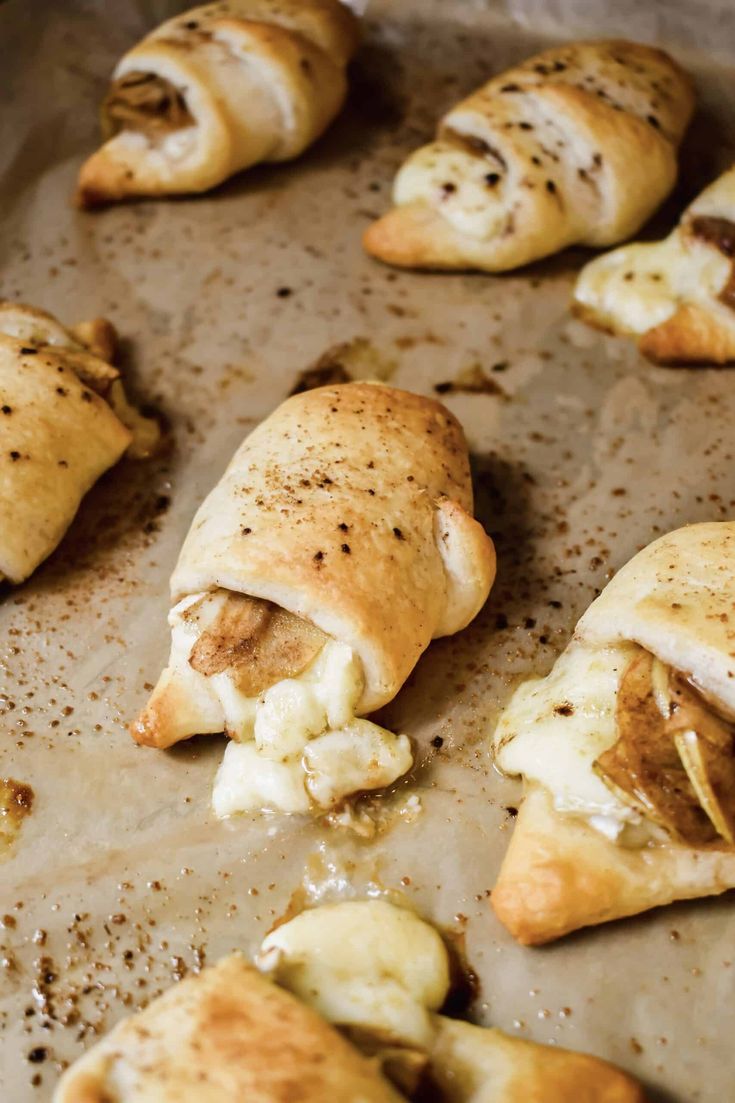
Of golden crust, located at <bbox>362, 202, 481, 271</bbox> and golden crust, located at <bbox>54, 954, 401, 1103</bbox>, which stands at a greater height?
golden crust, located at <bbox>362, 202, 481, 271</bbox>

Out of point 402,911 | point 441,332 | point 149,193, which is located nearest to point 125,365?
point 149,193

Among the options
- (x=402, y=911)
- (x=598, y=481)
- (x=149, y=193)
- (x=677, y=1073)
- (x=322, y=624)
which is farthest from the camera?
(x=149, y=193)

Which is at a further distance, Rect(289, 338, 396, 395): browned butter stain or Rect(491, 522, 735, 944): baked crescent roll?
Rect(289, 338, 396, 395): browned butter stain

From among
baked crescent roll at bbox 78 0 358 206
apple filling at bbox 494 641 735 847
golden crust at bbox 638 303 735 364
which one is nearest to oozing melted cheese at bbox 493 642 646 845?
apple filling at bbox 494 641 735 847

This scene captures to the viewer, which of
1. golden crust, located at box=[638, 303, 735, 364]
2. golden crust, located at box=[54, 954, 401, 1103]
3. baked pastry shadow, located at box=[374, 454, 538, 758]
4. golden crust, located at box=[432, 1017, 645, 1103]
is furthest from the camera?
golden crust, located at box=[638, 303, 735, 364]

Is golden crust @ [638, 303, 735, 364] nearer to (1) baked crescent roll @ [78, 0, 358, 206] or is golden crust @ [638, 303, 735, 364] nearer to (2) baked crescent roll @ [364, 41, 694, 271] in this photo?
(2) baked crescent roll @ [364, 41, 694, 271]

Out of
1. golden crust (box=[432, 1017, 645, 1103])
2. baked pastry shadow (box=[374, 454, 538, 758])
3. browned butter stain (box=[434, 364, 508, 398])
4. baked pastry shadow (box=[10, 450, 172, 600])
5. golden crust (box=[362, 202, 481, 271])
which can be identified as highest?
golden crust (box=[362, 202, 481, 271])

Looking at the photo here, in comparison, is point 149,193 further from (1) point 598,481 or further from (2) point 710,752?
(2) point 710,752
